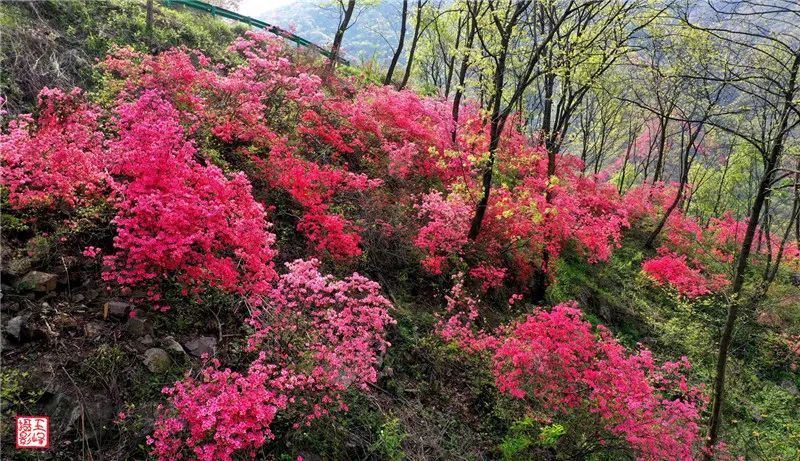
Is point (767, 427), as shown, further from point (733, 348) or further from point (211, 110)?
point (211, 110)

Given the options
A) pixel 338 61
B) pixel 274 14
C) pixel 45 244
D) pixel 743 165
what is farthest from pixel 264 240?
pixel 274 14

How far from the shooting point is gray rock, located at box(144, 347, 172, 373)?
5.32 m

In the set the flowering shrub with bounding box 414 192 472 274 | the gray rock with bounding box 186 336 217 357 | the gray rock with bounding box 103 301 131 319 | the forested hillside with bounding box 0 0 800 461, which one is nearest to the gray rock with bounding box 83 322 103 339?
the forested hillside with bounding box 0 0 800 461

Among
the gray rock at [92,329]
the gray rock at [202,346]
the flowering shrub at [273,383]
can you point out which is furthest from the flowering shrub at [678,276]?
the gray rock at [92,329]

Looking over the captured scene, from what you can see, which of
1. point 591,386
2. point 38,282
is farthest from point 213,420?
point 591,386

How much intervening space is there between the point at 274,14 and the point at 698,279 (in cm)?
17607

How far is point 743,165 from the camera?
2469cm

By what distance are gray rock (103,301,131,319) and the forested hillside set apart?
0.9 inches

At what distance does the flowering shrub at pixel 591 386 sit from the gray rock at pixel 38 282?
6577mm

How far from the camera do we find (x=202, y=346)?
19.2 feet

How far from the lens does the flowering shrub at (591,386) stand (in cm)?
676

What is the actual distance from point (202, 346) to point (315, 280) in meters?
1.71

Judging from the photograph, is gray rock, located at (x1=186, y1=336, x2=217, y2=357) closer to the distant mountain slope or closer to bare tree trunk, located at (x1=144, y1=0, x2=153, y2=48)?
bare tree trunk, located at (x1=144, y1=0, x2=153, y2=48)

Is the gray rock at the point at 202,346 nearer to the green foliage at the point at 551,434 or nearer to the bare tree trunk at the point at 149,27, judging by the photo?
the green foliage at the point at 551,434
